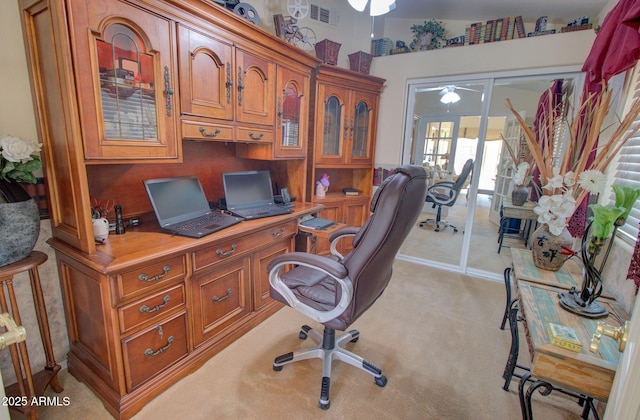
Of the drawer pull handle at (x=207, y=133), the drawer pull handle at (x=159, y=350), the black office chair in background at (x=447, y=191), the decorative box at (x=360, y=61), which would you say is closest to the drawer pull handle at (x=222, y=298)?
the drawer pull handle at (x=159, y=350)

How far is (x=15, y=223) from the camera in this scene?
126cm

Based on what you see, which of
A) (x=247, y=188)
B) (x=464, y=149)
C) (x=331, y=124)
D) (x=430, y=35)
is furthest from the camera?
(x=464, y=149)

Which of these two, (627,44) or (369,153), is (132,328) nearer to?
(369,153)

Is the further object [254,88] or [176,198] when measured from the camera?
[254,88]

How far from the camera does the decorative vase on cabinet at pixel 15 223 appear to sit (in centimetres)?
123

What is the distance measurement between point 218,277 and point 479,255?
3.35 meters

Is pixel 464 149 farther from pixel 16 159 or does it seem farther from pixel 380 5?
pixel 16 159

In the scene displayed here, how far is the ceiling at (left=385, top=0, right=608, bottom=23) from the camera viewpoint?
2.61 meters

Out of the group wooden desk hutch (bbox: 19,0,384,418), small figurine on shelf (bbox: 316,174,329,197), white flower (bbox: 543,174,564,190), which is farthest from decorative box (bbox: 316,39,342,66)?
white flower (bbox: 543,174,564,190)

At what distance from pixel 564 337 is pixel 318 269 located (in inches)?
39.4

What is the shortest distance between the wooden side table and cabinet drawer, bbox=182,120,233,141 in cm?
92

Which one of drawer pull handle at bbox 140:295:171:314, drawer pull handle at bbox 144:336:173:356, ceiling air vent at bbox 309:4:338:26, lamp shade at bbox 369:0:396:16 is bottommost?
drawer pull handle at bbox 144:336:173:356

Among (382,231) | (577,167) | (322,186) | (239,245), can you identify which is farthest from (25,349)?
(577,167)

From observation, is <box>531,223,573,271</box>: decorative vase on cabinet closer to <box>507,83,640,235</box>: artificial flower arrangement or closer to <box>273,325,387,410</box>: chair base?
<box>507,83,640,235</box>: artificial flower arrangement
